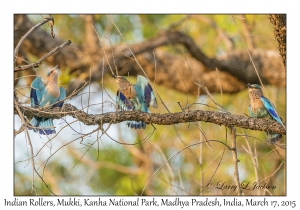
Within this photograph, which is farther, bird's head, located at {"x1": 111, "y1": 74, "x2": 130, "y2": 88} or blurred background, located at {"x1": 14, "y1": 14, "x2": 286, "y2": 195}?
blurred background, located at {"x1": 14, "y1": 14, "x2": 286, "y2": 195}

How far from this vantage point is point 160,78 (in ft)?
29.1

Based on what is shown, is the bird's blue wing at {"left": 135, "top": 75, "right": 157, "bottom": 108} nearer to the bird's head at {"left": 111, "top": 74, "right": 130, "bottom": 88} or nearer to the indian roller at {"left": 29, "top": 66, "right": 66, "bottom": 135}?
the bird's head at {"left": 111, "top": 74, "right": 130, "bottom": 88}

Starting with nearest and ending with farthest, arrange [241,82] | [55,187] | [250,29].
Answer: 1. [241,82]
2. [250,29]
3. [55,187]

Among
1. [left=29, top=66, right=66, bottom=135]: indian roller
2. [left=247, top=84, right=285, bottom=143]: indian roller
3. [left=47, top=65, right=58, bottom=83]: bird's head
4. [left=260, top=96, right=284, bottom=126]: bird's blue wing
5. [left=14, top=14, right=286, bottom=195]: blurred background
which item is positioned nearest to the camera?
[left=260, top=96, right=284, bottom=126]: bird's blue wing

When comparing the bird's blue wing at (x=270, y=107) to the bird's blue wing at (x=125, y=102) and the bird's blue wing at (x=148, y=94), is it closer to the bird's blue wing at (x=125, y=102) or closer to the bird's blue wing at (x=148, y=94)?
the bird's blue wing at (x=148, y=94)

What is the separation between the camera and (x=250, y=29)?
10312 millimetres

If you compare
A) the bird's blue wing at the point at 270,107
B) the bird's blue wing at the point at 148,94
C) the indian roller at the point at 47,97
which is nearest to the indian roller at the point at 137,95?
the bird's blue wing at the point at 148,94

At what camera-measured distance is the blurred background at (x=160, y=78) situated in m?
8.01

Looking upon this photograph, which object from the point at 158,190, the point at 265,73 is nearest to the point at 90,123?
the point at 265,73

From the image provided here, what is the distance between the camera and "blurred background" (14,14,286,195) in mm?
8008

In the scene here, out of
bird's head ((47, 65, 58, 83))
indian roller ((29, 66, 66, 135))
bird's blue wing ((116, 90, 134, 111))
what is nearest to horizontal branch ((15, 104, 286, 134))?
bird's blue wing ((116, 90, 134, 111))

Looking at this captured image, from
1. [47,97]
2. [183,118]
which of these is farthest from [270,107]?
[47,97]
